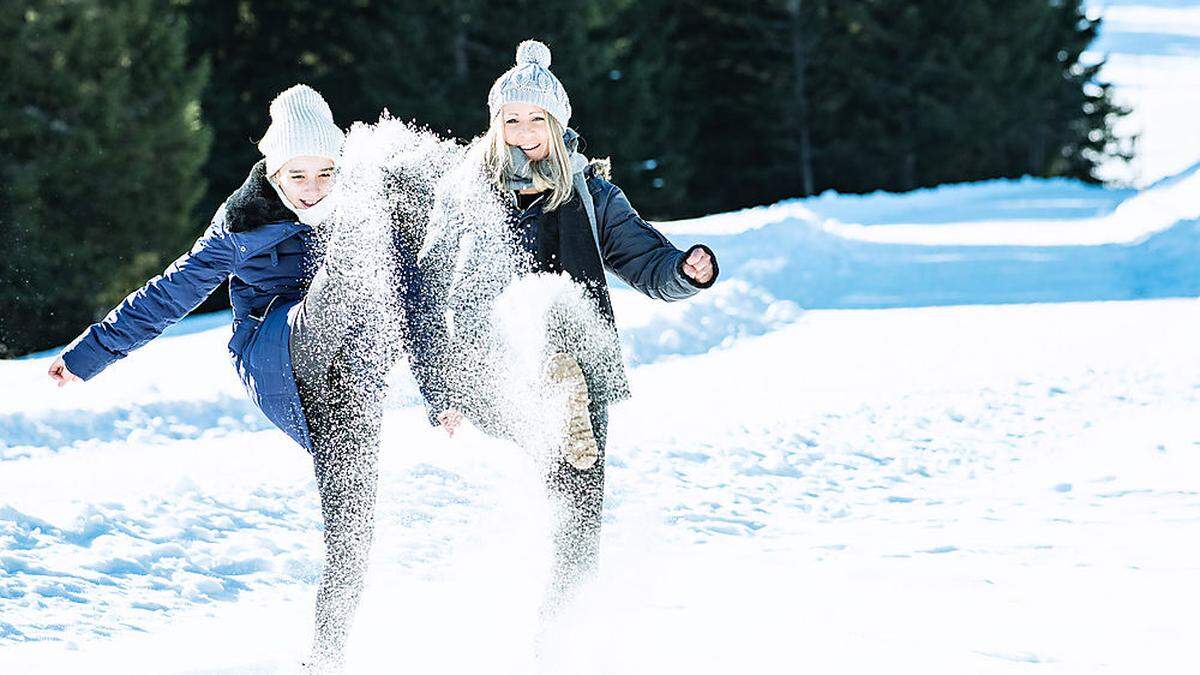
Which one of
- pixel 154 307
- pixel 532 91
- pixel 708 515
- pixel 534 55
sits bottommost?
pixel 708 515

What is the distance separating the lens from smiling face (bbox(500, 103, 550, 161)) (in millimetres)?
3814

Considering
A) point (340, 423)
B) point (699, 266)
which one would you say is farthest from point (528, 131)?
point (340, 423)

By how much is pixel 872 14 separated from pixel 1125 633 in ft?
129

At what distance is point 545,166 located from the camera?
149 inches

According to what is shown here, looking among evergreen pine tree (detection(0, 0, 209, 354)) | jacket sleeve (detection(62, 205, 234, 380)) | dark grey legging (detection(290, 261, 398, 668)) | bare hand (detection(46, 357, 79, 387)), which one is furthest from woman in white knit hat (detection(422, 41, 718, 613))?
evergreen pine tree (detection(0, 0, 209, 354))

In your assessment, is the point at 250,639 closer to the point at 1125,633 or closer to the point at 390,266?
the point at 390,266

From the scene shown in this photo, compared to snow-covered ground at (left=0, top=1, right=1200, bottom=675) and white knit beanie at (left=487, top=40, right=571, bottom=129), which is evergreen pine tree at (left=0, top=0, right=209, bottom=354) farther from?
white knit beanie at (left=487, top=40, right=571, bottom=129)

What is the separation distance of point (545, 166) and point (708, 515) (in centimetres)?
231

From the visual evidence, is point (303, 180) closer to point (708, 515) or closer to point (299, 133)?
point (299, 133)

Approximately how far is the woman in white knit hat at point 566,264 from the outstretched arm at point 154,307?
1.64ft

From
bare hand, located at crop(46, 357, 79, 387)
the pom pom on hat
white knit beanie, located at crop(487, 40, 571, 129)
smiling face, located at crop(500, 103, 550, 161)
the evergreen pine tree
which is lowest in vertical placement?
bare hand, located at crop(46, 357, 79, 387)

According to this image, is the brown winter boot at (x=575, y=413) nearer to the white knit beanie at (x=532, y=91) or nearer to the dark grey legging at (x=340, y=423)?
the dark grey legging at (x=340, y=423)

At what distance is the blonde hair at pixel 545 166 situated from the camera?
3.75 m

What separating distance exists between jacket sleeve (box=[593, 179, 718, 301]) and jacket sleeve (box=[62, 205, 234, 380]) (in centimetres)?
95
